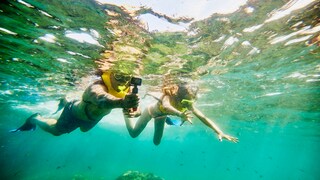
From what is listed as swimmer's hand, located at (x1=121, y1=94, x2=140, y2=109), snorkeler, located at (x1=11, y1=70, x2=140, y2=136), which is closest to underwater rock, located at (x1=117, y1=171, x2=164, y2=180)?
snorkeler, located at (x1=11, y1=70, x2=140, y2=136)

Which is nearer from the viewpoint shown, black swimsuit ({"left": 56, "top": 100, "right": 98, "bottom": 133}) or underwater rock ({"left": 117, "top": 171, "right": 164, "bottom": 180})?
black swimsuit ({"left": 56, "top": 100, "right": 98, "bottom": 133})

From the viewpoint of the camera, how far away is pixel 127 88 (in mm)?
8016

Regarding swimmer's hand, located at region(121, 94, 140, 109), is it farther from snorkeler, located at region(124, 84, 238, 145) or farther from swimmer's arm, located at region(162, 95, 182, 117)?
snorkeler, located at region(124, 84, 238, 145)

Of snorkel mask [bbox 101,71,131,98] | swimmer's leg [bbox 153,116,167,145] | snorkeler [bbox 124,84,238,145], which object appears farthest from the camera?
swimmer's leg [bbox 153,116,167,145]

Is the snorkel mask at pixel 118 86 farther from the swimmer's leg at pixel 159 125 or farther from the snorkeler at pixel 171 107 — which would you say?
the swimmer's leg at pixel 159 125

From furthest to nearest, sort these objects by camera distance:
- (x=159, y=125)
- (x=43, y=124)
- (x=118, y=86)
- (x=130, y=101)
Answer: (x=159, y=125) → (x=43, y=124) → (x=118, y=86) → (x=130, y=101)

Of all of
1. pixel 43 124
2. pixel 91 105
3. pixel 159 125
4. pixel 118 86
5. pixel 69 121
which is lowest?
pixel 43 124

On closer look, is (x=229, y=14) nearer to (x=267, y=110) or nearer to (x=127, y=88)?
(x=127, y=88)

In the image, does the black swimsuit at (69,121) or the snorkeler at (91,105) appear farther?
the black swimsuit at (69,121)

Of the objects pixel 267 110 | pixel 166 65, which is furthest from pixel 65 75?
pixel 267 110

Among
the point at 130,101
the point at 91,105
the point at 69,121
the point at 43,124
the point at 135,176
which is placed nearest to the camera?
the point at 130,101

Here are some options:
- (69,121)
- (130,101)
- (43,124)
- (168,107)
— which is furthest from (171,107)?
(43,124)

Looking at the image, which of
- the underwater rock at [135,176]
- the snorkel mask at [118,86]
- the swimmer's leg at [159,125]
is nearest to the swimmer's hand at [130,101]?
the snorkel mask at [118,86]

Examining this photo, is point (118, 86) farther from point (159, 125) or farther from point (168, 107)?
point (159, 125)
